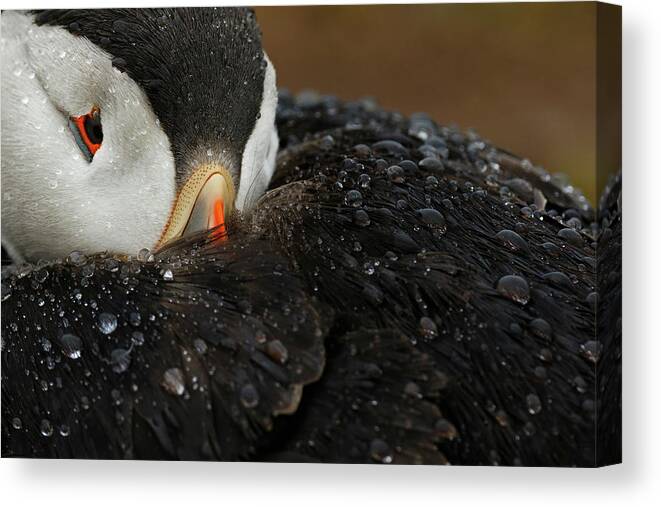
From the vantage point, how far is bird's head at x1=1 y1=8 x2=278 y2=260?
5.14 ft

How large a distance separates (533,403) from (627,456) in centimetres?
27

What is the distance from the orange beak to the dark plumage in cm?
2

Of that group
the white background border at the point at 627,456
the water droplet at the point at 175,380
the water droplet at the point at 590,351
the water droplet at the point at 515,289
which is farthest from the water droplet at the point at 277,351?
the water droplet at the point at 590,351

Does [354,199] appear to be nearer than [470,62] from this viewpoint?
Yes

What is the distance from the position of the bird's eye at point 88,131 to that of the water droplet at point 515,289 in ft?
2.11

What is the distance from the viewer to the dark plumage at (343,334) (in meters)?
1.55

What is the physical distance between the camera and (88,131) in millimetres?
1580

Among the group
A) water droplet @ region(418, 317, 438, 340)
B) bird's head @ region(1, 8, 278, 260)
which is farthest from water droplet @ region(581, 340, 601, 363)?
bird's head @ region(1, 8, 278, 260)

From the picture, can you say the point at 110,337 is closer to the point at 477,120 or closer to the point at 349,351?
the point at 349,351

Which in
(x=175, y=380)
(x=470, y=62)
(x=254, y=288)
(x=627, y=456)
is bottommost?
(x=627, y=456)

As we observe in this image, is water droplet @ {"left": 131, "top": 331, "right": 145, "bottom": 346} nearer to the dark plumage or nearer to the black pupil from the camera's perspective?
the dark plumage

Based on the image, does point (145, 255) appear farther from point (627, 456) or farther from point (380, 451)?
point (627, 456)

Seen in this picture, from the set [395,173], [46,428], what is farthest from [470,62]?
[46,428]

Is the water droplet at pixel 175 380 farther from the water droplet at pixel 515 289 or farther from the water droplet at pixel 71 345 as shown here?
the water droplet at pixel 515 289
